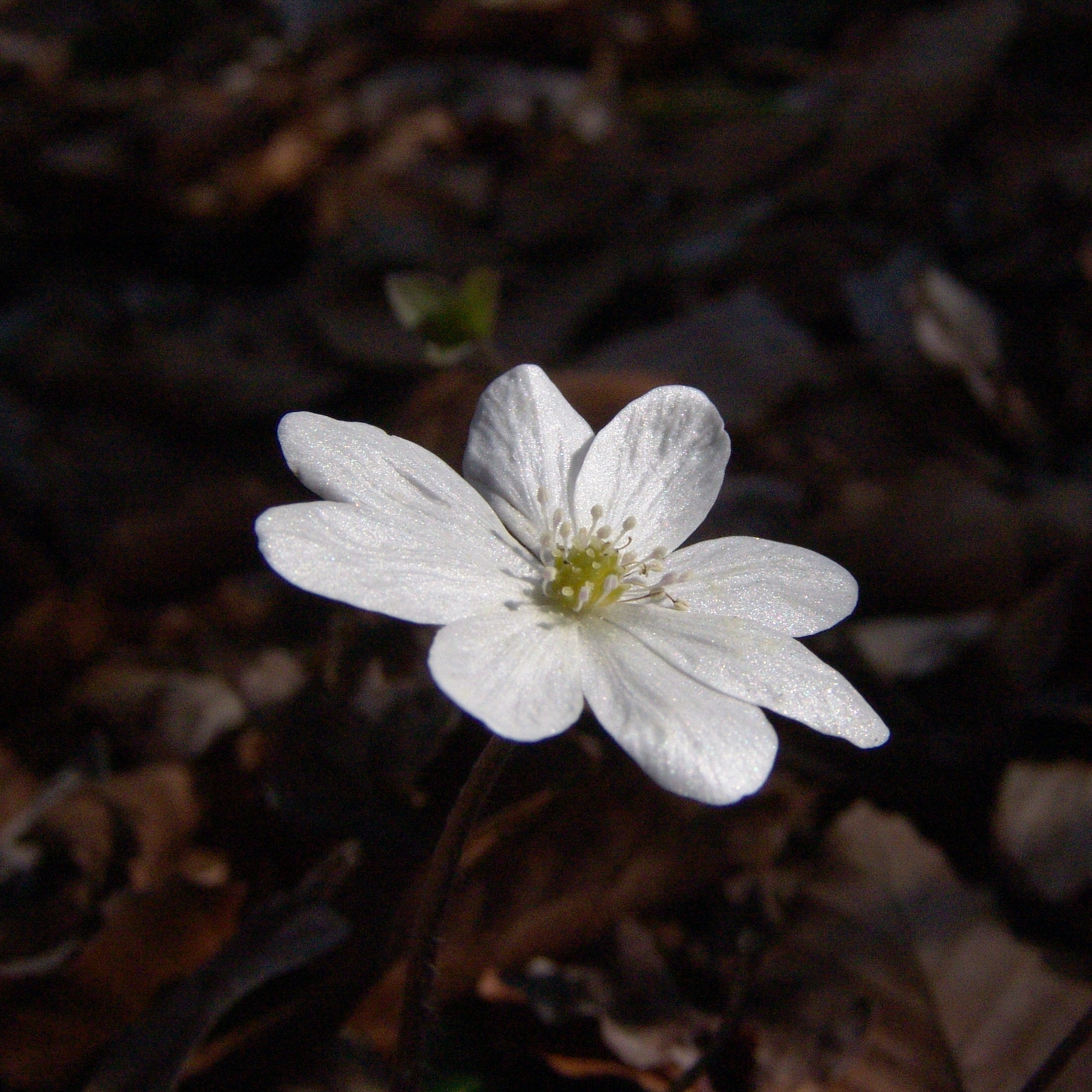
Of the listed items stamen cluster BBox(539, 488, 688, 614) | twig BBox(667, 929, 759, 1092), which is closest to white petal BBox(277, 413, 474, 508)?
stamen cluster BBox(539, 488, 688, 614)

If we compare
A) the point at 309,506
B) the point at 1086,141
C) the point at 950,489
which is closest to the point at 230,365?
the point at 950,489

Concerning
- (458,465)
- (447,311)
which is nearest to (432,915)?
(447,311)

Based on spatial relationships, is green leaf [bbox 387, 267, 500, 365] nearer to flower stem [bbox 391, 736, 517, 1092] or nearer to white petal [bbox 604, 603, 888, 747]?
white petal [bbox 604, 603, 888, 747]

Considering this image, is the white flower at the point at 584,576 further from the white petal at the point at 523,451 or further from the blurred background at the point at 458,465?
the blurred background at the point at 458,465

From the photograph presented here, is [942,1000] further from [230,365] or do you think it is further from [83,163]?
[83,163]

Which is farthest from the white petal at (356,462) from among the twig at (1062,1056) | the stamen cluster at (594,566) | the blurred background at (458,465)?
the twig at (1062,1056)

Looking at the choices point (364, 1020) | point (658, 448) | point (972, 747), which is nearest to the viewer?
point (658, 448)
